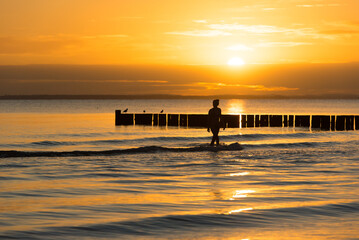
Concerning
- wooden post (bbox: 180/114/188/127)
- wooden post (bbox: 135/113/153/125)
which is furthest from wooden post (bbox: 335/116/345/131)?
wooden post (bbox: 135/113/153/125)

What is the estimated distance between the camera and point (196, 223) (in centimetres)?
920

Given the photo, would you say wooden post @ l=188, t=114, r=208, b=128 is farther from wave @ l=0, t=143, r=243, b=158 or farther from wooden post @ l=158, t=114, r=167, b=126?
wave @ l=0, t=143, r=243, b=158

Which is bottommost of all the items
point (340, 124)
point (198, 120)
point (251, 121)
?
point (340, 124)

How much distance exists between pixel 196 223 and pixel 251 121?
40532 mm

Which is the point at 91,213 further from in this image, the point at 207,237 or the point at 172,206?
the point at 207,237

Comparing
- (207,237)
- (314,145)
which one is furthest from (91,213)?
(314,145)

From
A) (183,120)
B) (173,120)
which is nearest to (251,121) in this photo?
(183,120)

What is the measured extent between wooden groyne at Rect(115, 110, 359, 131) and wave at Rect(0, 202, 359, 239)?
123ft

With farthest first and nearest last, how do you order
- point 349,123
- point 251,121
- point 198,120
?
point 251,121, point 198,120, point 349,123

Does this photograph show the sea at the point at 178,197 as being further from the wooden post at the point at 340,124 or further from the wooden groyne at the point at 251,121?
the wooden groyne at the point at 251,121

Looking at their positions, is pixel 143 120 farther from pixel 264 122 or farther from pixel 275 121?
pixel 275 121

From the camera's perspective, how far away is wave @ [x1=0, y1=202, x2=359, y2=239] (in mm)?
8430

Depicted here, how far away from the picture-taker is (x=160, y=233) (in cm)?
856

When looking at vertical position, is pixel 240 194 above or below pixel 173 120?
below
